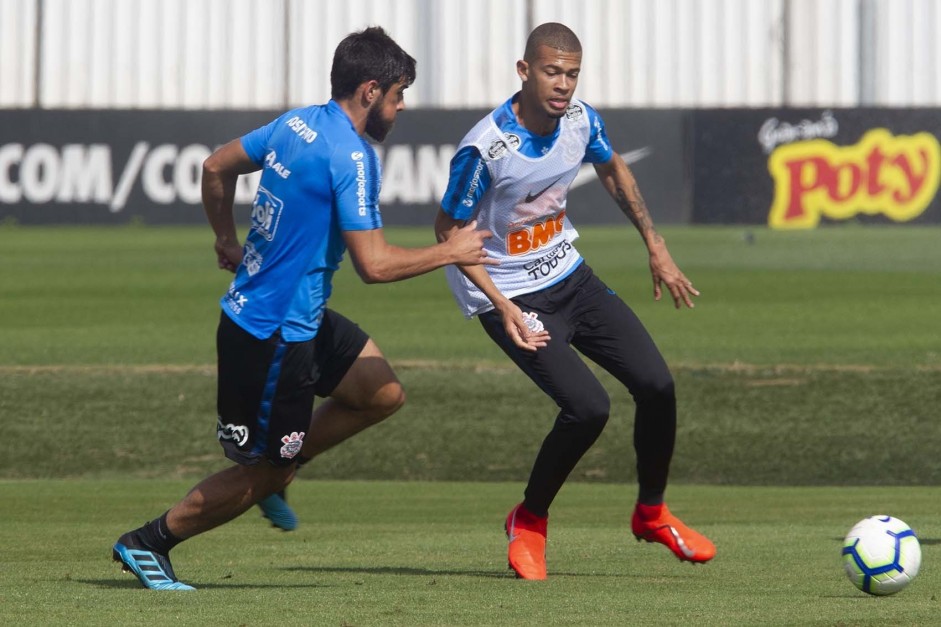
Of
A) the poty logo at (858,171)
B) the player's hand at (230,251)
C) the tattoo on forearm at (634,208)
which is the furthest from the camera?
the poty logo at (858,171)

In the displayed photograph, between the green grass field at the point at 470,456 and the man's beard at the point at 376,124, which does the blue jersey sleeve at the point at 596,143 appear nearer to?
the man's beard at the point at 376,124

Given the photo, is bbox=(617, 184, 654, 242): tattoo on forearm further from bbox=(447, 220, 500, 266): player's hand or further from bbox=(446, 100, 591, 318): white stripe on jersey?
bbox=(447, 220, 500, 266): player's hand

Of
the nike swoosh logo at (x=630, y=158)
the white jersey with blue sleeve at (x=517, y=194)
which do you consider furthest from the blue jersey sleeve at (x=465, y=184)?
the nike swoosh logo at (x=630, y=158)

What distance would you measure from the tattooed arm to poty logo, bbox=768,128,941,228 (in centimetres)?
2221

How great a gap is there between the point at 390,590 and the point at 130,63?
108 ft

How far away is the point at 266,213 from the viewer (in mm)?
6035

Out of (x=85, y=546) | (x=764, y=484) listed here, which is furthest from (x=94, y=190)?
(x=85, y=546)

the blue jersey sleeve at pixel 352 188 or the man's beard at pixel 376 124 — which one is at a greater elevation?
the man's beard at pixel 376 124

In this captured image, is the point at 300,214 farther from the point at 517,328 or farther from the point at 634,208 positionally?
the point at 634,208

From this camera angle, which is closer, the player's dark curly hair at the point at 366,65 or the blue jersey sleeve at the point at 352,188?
the blue jersey sleeve at the point at 352,188

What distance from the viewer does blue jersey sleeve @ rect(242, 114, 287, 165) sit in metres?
6.07

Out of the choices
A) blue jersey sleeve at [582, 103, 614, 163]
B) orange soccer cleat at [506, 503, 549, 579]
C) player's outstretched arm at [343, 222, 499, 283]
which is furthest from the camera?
blue jersey sleeve at [582, 103, 614, 163]

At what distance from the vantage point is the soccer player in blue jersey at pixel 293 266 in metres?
5.91

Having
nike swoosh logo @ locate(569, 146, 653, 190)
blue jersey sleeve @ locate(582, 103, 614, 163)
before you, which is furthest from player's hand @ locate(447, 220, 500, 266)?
nike swoosh logo @ locate(569, 146, 653, 190)
